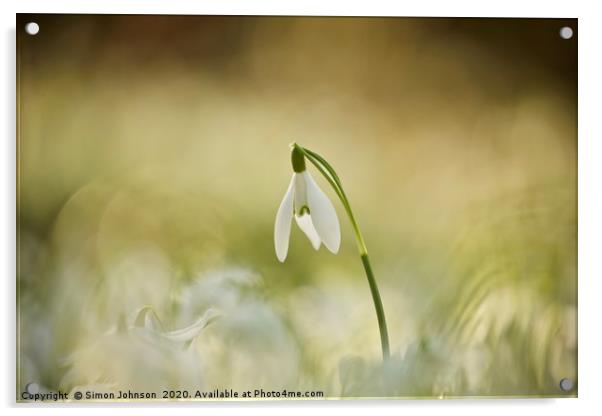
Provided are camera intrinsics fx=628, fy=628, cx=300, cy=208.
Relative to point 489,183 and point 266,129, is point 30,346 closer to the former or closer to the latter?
point 266,129

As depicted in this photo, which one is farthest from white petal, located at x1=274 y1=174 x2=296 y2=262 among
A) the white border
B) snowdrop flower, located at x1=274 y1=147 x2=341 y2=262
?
the white border

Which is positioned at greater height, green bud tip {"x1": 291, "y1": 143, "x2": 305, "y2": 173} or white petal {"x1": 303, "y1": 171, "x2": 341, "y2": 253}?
green bud tip {"x1": 291, "y1": 143, "x2": 305, "y2": 173}

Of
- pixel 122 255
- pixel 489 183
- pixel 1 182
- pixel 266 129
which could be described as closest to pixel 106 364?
pixel 122 255

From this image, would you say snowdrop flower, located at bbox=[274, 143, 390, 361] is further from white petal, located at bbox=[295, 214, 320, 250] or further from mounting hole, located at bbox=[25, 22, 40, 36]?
mounting hole, located at bbox=[25, 22, 40, 36]
